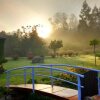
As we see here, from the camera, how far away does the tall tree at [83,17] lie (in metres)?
83.8

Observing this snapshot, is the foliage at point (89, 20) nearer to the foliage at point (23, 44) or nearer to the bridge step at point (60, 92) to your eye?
the foliage at point (23, 44)

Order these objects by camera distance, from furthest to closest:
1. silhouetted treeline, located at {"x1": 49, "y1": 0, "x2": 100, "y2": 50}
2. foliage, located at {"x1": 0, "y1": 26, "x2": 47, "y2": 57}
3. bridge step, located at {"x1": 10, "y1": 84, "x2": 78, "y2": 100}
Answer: silhouetted treeline, located at {"x1": 49, "y1": 0, "x2": 100, "y2": 50} → foliage, located at {"x1": 0, "y1": 26, "x2": 47, "y2": 57} → bridge step, located at {"x1": 10, "y1": 84, "x2": 78, "y2": 100}

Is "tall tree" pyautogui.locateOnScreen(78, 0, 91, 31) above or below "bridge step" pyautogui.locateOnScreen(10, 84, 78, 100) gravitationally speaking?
above

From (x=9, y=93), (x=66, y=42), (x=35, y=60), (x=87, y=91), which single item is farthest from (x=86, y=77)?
(x=66, y=42)

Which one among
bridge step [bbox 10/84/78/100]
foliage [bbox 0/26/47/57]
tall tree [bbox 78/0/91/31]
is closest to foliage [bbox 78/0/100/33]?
tall tree [bbox 78/0/91/31]

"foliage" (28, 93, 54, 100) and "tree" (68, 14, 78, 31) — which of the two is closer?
"foliage" (28, 93, 54, 100)

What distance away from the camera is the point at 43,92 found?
12.6m

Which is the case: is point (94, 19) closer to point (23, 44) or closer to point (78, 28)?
point (78, 28)

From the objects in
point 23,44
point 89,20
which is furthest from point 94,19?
point 23,44

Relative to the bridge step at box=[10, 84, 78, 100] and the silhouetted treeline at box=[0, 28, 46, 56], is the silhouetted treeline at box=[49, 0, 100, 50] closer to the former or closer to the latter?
the silhouetted treeline at box=[0, 28, 46, 56]

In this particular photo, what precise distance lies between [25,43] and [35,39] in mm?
2265

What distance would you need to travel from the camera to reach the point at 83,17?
288 ft

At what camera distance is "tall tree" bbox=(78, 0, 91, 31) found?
8375cm

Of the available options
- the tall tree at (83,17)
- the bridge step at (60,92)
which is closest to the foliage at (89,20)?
the tall tree at (83,17)
